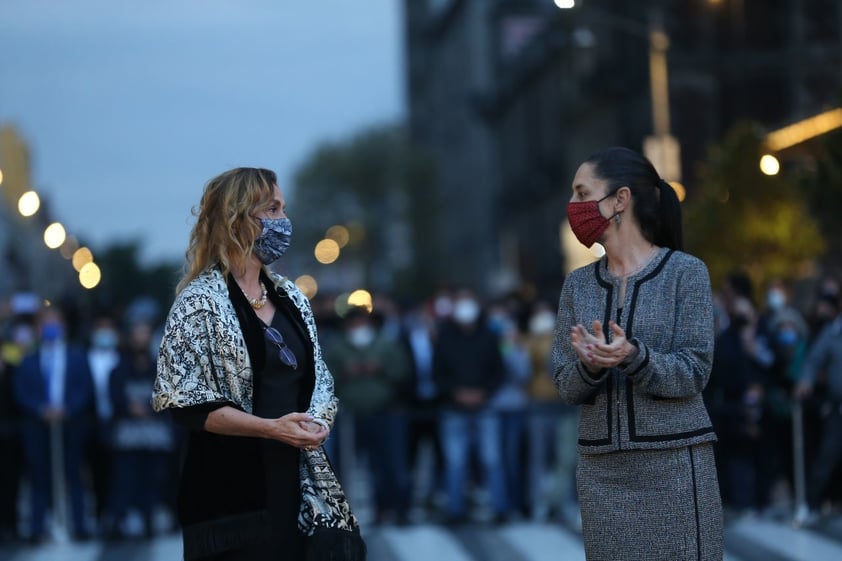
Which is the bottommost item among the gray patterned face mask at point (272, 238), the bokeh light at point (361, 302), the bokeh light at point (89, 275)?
the bokeh light at point (361, 302)

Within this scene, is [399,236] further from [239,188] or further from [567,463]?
[239,188]

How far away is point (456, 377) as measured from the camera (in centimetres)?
1464

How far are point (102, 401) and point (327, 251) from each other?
69957mm

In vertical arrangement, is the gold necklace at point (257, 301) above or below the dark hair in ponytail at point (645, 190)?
Result: below

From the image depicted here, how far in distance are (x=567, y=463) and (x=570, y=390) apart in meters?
9.09

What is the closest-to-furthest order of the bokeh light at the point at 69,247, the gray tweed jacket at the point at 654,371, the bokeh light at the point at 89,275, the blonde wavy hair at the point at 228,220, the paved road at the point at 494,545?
the gray tweed jacket at the point at 654,371, the blonde wavy hair at the point at 228,220, the paved road at the point at 494,545, the bokeh light at the point at 69,247, the bokeh light at the point at 89,275

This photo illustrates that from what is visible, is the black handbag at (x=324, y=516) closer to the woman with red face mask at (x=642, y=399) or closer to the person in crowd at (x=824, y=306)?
the woman with red face mask at (x=642, y=399)

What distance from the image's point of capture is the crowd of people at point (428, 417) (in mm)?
13664

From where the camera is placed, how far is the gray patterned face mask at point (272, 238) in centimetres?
544

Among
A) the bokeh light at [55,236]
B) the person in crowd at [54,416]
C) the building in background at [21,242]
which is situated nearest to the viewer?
the person in crowd at [54,416]

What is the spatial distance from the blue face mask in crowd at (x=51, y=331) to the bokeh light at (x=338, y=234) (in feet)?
237

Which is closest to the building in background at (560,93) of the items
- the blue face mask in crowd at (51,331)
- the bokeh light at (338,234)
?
the bokeh light at (338,234)

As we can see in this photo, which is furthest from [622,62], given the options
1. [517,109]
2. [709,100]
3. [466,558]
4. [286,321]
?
[286,321]

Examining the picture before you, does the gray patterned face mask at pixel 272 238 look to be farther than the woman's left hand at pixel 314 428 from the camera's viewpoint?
Yes
